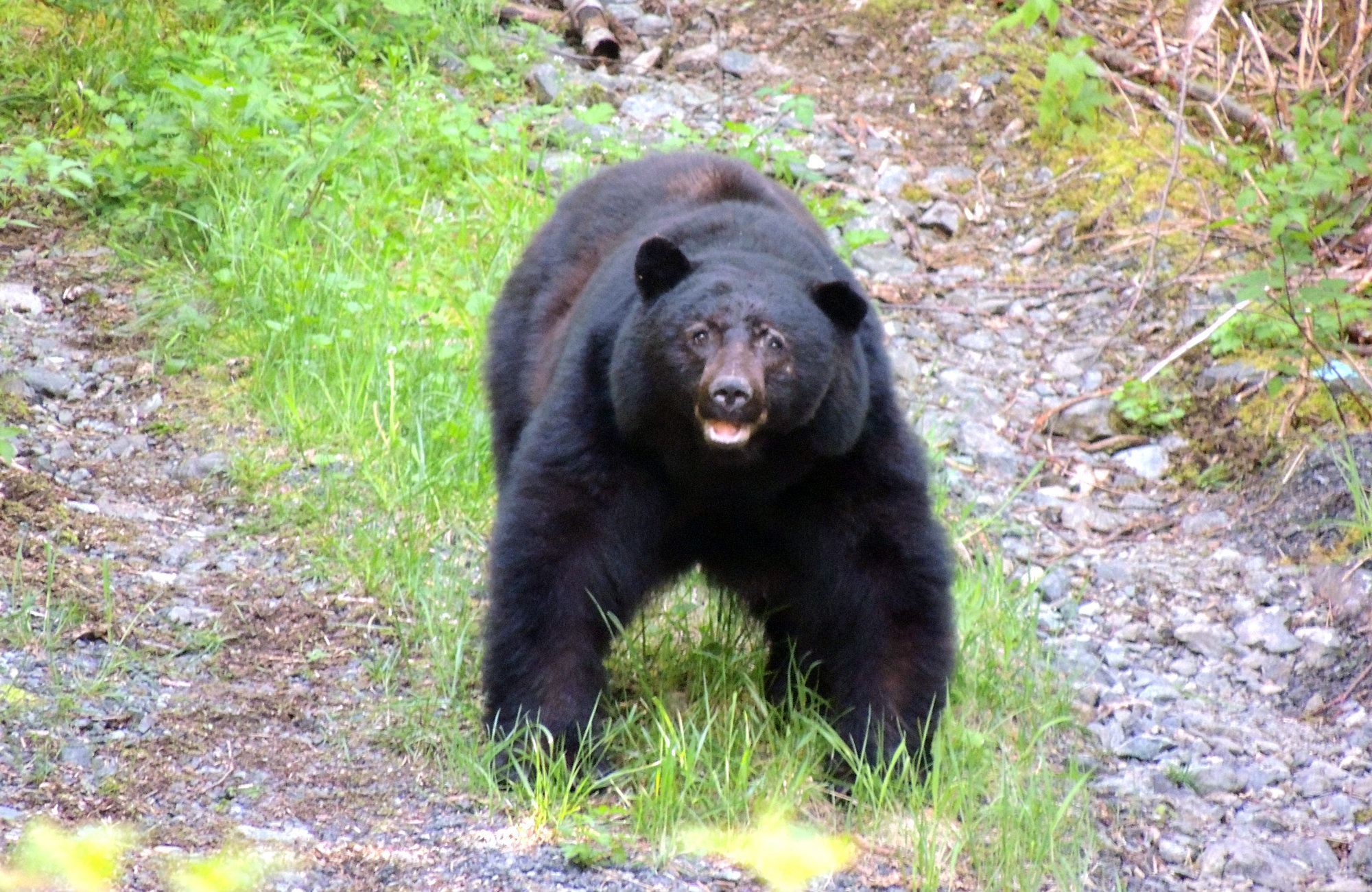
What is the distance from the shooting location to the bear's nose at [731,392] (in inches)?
156

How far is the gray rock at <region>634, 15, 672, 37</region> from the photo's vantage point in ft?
32.6

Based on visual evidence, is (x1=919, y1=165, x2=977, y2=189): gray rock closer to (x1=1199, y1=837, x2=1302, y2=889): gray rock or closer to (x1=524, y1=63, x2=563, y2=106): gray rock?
(x1=524, y1=63, x2=563, y2=106): gray rock

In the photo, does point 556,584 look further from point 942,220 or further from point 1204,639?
point 942,220

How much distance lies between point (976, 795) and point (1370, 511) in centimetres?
238

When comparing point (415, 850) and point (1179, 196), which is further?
point (1179, 196)

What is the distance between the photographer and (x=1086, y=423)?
280 inches

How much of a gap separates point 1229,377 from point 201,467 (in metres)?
4.22

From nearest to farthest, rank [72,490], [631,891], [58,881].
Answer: [58,881] < [631,891] < [72,490]

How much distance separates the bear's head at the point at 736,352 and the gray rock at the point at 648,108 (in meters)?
4.78

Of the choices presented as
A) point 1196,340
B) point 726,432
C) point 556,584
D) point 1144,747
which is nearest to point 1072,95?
point 1196,340

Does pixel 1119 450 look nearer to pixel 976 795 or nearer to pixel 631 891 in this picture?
pixel 976 795

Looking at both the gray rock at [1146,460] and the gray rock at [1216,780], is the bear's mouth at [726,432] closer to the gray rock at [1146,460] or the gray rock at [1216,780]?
the gray rock at [1216,780]

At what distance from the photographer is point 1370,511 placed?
5969mm

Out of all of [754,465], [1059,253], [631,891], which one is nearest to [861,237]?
[1059,253]
